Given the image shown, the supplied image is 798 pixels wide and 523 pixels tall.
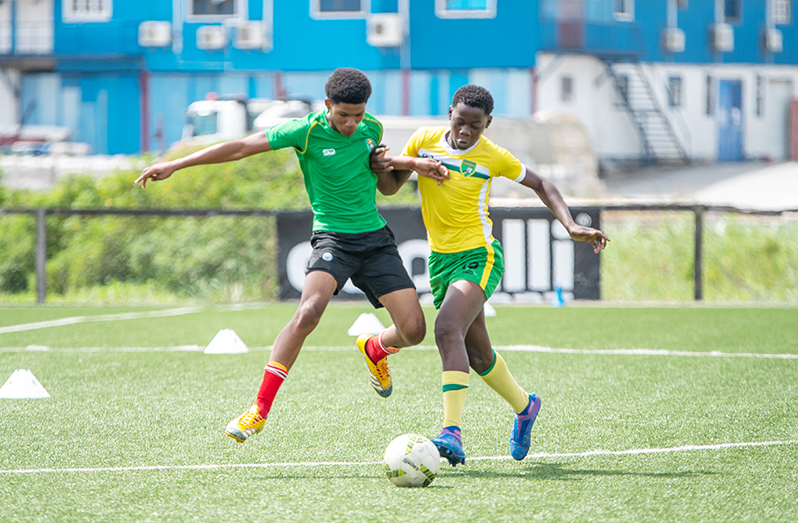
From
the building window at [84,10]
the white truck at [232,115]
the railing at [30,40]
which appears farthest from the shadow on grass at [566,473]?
the railing at [30,40]

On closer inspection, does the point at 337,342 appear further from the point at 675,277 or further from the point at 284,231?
the point at 675,277

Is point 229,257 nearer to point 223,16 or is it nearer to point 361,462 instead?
point 361,462

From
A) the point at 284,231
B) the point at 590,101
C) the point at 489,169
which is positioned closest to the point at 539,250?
the point at 284,231

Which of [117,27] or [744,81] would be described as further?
[744,81]

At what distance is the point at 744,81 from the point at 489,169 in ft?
108

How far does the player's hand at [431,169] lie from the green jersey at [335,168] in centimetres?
43

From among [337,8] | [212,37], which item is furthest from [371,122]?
[212,37]

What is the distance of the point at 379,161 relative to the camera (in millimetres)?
5000

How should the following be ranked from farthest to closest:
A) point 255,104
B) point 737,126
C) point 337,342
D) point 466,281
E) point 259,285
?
1. point 737,126
2. point 255,104
3. point 259,285
4. point 337,342
5. point 466,281

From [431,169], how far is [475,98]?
0.43 metres

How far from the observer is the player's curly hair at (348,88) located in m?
4.77

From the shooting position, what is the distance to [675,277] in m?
13.6

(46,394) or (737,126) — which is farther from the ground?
(737,126)

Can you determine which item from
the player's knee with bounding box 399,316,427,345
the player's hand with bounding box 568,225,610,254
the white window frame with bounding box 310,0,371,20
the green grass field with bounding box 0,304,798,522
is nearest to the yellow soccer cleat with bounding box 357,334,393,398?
the green grass field with bounding box 0,304,798,522
